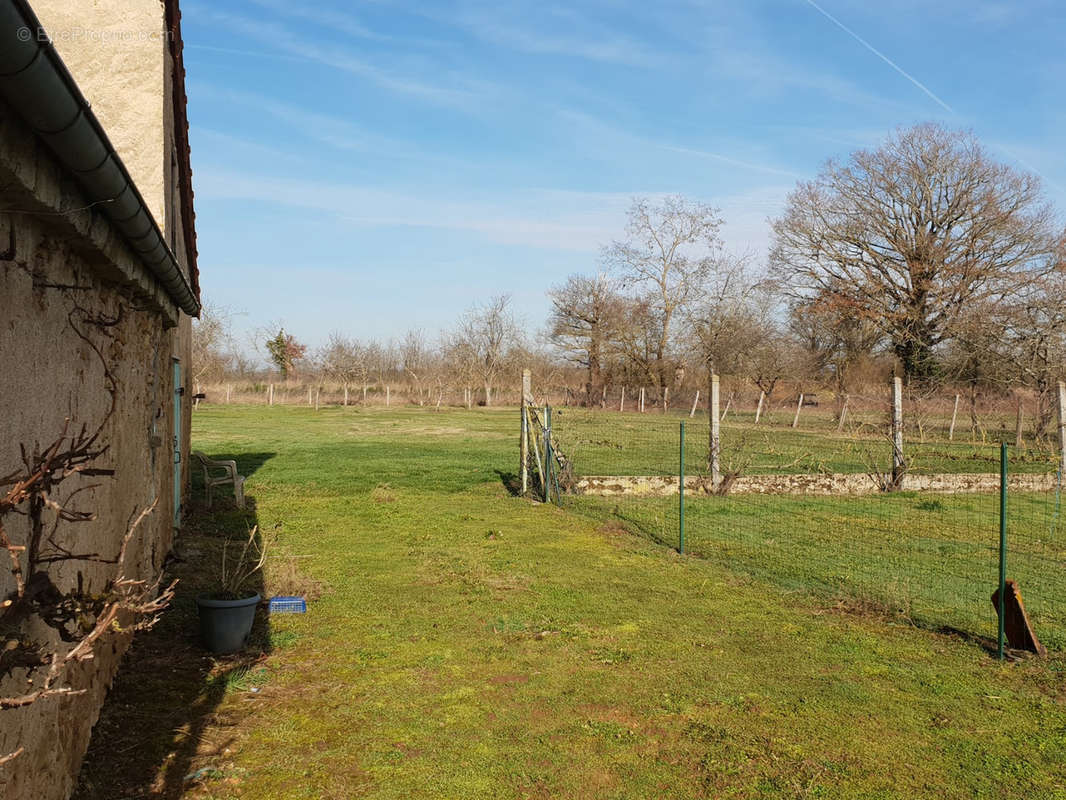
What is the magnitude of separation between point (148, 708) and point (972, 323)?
95.3 feet

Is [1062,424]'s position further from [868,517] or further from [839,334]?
[839,334]

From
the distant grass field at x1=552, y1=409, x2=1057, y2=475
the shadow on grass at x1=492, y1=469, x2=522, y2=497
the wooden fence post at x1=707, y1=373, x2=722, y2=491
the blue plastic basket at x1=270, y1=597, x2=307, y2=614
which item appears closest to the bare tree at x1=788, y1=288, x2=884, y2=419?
the distant grass field at x1=552, y1=409, x2=1057, y2=475

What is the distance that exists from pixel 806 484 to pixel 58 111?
44.1 ft

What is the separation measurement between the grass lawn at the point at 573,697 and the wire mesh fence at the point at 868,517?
68 centimetres

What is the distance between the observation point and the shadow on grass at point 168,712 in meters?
3.85

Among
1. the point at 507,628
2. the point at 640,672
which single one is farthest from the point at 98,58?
the point at 640,672

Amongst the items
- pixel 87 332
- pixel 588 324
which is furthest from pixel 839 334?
pixel 87 332

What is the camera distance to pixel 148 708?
4.68 m

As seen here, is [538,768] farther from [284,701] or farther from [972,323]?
[972,323]

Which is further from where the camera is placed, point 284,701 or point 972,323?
point 972,323

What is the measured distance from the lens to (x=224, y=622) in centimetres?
554

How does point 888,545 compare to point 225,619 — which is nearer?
point 225,619

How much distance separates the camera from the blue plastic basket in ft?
22.0

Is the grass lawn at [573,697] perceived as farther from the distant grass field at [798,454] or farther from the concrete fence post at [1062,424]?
the concrete fence post at [1062,424]
